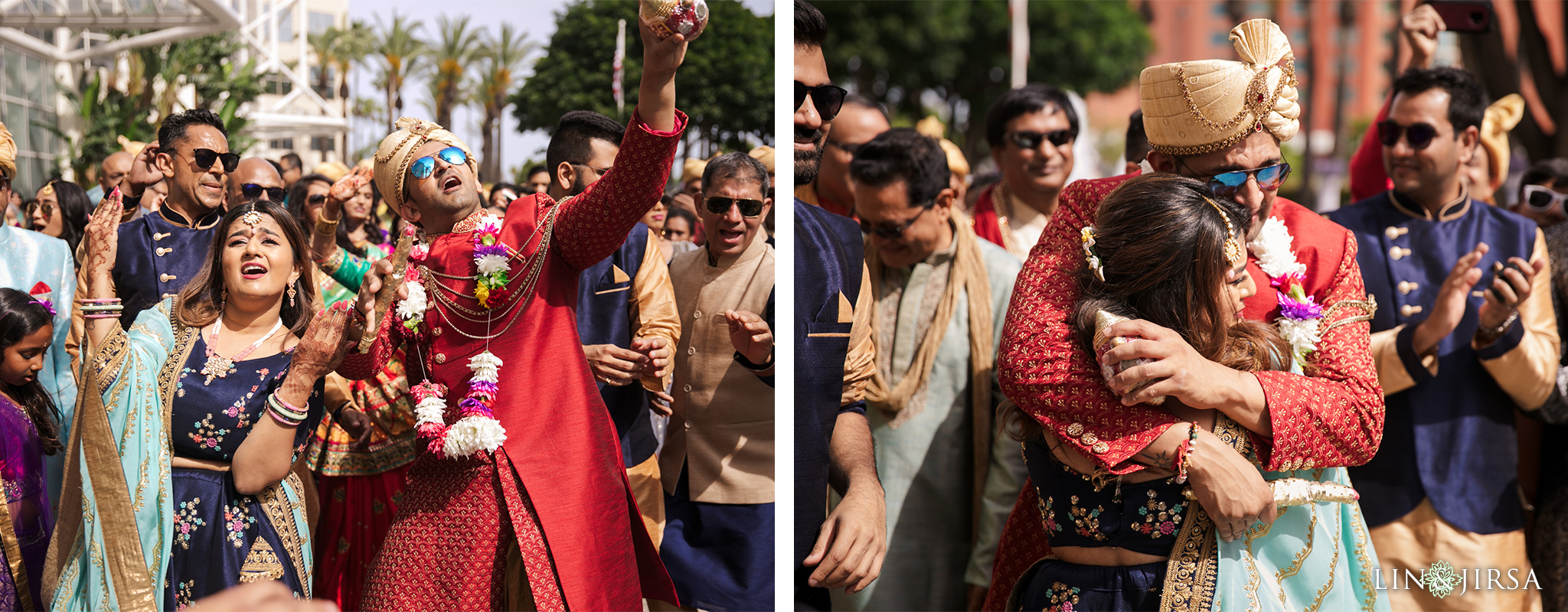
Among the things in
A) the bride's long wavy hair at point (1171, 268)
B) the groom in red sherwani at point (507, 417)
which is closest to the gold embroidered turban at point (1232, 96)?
the bride's long wavy hair at point (1171, 268)

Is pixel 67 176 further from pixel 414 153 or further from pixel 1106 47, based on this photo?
pixel 1106 47

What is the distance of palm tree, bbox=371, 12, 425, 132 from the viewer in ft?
9.77

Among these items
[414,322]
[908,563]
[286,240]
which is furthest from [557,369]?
[908,563]

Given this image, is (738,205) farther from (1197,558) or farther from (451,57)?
(1197,558)

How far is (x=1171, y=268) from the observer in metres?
2.20

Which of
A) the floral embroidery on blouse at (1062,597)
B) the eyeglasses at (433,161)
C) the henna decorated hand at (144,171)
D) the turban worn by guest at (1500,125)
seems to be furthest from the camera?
the turban worn by guest at (1500,125)

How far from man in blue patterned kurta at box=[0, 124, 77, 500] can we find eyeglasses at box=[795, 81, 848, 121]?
86.3 inches

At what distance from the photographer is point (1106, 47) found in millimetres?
29531

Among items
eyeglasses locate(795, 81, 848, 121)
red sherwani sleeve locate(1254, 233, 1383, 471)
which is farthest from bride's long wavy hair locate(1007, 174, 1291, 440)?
A: eyeglasses locate(795, 81, 848, 121)

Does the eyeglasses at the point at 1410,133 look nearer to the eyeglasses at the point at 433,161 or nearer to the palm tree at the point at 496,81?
the palm tree at the point at 496,81

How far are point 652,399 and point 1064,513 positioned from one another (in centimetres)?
118

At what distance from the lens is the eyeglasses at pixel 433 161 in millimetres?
2475

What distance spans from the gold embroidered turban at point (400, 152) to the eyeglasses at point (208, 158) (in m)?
0.62

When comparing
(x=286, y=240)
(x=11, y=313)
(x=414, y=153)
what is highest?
(x=414, y=153)
